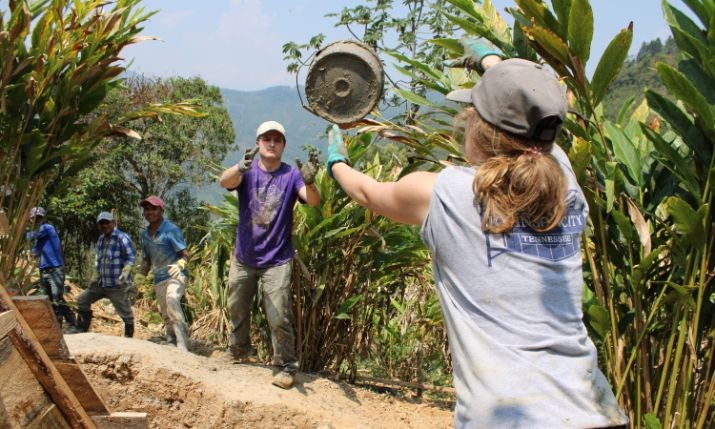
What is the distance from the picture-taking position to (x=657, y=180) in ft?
11.6

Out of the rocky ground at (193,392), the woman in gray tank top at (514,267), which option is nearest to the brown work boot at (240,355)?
the rocky ground at (193,392)

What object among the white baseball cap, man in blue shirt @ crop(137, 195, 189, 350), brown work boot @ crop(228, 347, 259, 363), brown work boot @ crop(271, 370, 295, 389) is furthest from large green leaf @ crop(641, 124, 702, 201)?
man in blue shirt @ crop(137, 195, 189, 350)

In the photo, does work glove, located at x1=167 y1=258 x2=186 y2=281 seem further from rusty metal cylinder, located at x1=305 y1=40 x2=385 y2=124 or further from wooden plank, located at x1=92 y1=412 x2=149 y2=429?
wooden plank, located at x1=92 y1=412 x2=149 y2=429

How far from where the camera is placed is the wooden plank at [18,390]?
184 centimetres

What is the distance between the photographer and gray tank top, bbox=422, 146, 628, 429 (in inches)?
60.2

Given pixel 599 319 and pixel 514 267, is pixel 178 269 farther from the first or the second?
pixel 514 267

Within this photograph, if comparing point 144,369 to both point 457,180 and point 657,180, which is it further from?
point 457,180

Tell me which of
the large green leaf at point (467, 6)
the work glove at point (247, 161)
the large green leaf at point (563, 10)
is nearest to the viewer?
the large green leaf at point (563, 10)

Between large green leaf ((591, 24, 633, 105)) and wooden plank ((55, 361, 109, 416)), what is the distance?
7.98ft

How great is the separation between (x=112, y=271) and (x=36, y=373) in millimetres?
5303

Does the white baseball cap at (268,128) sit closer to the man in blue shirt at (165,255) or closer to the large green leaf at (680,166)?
the man in blue shirt at (165,255)

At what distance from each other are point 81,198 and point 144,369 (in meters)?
12.8

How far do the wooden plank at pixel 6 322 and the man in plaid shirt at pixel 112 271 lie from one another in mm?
5294

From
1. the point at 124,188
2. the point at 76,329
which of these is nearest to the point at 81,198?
the point at 124,188
